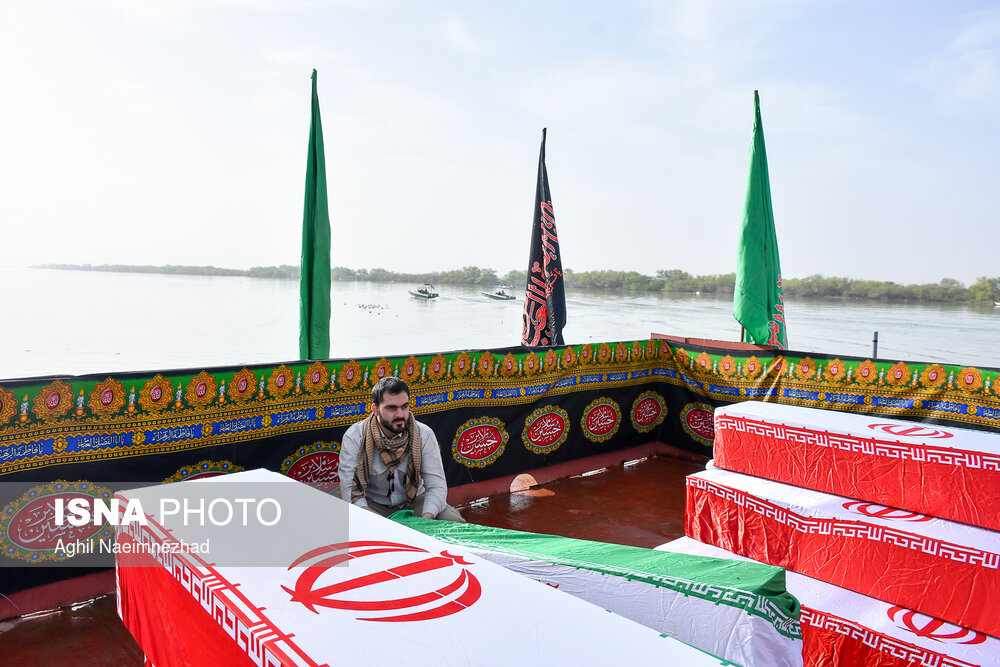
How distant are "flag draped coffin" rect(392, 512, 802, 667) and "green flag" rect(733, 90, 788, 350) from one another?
13.9 feet

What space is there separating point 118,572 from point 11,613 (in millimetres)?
1428

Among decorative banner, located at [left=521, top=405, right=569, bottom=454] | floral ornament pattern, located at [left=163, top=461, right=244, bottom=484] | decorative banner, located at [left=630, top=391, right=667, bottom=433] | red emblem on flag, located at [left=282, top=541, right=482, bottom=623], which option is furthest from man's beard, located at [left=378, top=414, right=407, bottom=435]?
decorative banner, located at [left=630, top=391, right=667, bottom=433]

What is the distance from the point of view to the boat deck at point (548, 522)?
8.93 feet

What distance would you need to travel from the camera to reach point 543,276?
19.7ft

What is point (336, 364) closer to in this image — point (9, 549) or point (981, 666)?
point (9, 549)

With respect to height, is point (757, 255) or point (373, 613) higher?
point (757, 255)

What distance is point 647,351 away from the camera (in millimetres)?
6336

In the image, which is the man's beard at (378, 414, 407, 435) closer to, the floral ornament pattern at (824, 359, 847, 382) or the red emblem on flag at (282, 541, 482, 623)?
the red emblem on flag at (282, 541, 482, 623)

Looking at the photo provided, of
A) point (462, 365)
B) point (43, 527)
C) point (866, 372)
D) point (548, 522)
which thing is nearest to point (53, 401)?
point (43, 527)

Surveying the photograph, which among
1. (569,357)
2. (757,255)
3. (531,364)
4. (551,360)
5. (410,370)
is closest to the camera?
(410,370)

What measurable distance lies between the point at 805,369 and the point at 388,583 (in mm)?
4984

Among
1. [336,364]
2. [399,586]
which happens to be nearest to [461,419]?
[336,364]

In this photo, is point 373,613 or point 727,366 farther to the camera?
point 727,366

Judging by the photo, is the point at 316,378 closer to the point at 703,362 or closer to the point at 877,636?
the point at 877,636
